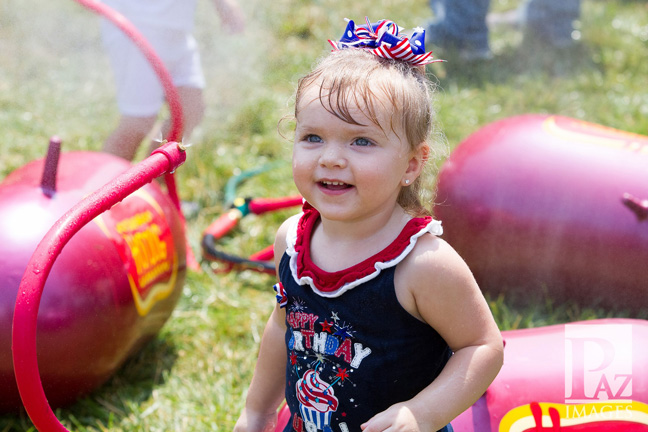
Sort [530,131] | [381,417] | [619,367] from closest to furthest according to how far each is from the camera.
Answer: [381,417] < [619,367] < [530,131]

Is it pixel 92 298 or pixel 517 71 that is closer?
pixel 92 298

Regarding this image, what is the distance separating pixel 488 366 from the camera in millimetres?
1308

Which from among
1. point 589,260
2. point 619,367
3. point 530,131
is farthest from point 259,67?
point 619,367

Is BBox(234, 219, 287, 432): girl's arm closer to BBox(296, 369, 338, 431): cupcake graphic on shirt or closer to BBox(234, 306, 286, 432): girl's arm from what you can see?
BBox(234, 306, 286, 432): girl's arm

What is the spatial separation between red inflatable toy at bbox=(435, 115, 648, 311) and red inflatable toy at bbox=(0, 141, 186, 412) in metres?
0.89

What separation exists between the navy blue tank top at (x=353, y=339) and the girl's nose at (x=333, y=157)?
0.17 m

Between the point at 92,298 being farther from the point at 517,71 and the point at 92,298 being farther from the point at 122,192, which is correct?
the point at 517,71

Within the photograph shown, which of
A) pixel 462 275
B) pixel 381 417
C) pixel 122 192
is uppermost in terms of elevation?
Answer: pixel 122 192

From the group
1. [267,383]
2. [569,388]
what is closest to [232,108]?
[267,383]

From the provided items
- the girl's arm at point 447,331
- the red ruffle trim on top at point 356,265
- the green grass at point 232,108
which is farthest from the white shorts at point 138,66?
the girl's arm at point 447,331

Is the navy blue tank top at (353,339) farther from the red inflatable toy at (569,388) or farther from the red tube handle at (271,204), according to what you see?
the red tube handle at (271,204)

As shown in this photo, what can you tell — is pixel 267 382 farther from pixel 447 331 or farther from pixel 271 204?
pixel 271 204

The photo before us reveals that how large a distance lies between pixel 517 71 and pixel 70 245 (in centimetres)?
344

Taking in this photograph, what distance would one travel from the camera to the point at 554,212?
2.32 meters
